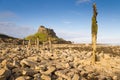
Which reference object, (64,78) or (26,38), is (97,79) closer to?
(64,78)

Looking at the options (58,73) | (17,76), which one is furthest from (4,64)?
(58,73)

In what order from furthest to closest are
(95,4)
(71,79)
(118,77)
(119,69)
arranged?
(95,4), (119,69), (118,77), (71,79)

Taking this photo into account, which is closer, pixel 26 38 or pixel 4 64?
pixel 4 64

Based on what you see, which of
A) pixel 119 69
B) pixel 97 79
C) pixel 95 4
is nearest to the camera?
pixel 97 79

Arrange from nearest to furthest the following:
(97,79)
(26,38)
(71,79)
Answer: (71,79) < (97,79) < (26,38)

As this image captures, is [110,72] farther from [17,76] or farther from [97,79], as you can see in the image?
[17,76]

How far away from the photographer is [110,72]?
2098 cm

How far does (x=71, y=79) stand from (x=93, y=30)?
35.5ft

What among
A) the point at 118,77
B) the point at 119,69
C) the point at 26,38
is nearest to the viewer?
the point at 118,77

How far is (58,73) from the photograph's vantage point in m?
16.6

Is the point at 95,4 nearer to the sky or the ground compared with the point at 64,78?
nearer to the sky

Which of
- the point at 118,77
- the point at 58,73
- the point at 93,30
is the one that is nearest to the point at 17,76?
the point at 58,73

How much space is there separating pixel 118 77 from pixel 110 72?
1.22m

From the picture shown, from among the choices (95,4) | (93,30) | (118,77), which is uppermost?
(95,4)
